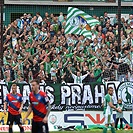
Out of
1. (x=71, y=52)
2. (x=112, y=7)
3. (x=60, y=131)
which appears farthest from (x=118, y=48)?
(x=112, y=7)

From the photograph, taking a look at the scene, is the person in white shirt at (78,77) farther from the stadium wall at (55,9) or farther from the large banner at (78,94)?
the stadium wall at (55,9)

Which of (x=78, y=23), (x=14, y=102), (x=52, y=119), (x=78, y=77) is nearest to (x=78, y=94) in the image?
(x=78, y=77)

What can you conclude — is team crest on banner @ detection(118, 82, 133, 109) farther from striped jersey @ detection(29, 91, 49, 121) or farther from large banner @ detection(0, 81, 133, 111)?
striped jersey @ detection(29, 91, 49, 121)

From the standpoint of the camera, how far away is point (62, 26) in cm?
3183

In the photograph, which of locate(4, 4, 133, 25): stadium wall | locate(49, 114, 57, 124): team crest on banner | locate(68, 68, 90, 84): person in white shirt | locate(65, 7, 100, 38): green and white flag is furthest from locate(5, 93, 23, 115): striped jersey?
locate(4, 4, 133, 25): stadium wall

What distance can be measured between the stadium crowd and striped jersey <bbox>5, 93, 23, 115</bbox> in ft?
11.9

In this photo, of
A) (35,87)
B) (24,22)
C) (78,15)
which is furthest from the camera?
(24,22)

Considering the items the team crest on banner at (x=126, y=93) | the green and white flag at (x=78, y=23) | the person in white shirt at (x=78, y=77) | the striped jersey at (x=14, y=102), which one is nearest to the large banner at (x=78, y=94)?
the team crest on banner at (x=126, y=93)

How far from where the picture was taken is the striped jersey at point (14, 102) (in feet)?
75.9

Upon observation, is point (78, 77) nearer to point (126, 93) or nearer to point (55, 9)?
point (126, 93)

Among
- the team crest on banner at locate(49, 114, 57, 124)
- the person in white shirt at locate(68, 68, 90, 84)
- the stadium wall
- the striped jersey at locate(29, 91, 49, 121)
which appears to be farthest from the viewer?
the stadium wall

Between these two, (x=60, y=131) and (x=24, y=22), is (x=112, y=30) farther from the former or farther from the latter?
(x=60, y=131)

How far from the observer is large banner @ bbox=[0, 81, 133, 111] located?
1080 inches

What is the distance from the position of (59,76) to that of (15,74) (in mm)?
1885
